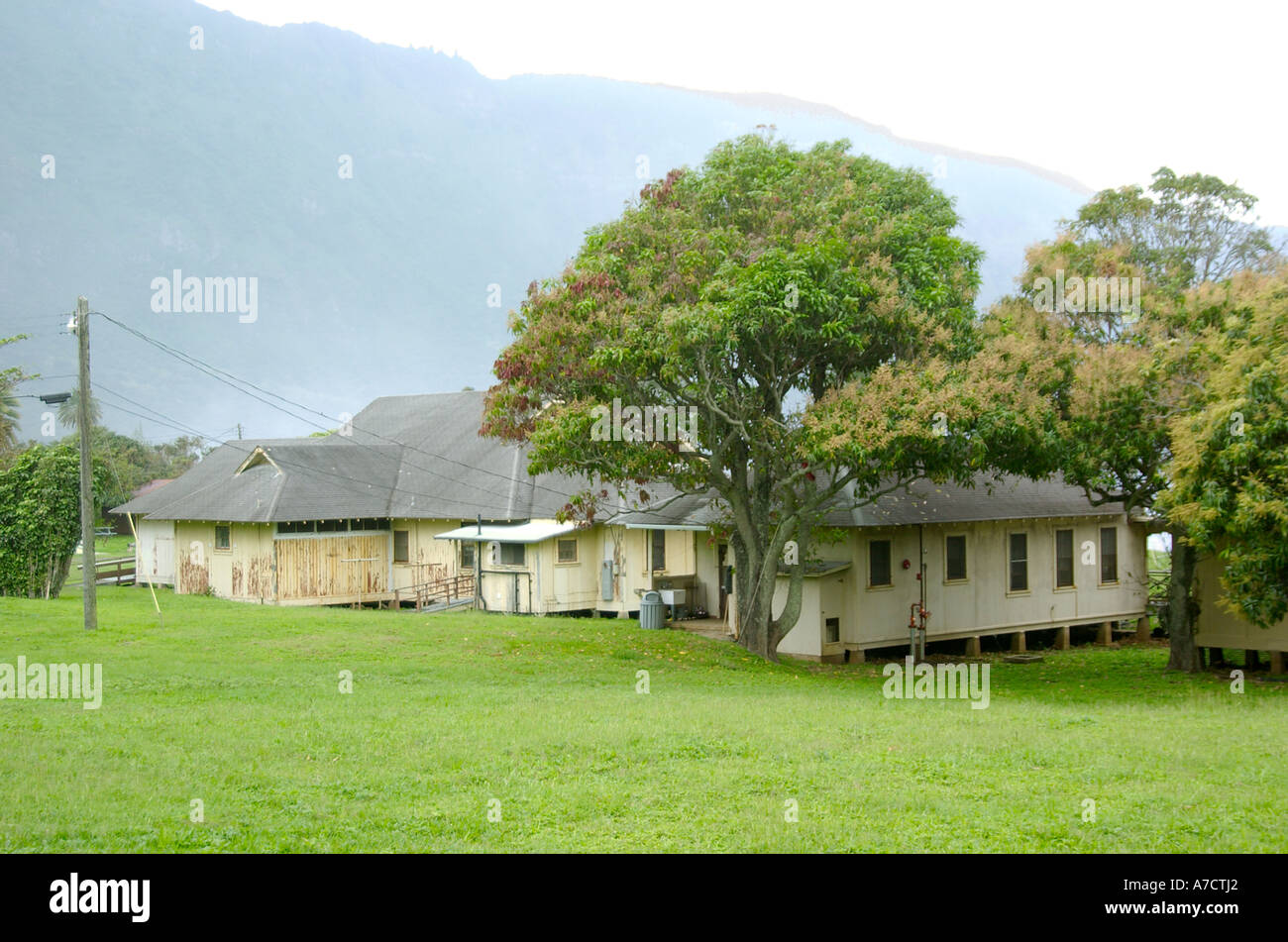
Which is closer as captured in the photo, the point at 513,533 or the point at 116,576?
the point at 513,533

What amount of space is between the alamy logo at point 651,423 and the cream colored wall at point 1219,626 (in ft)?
37.9

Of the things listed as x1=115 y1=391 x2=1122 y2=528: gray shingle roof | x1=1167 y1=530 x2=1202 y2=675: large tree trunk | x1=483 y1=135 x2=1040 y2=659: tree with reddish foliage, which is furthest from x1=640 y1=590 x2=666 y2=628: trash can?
x1=1167 y1=530 x2=1202 y2=675: large tree trunk

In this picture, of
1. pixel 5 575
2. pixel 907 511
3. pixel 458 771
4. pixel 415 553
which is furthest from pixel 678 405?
pixel 5 575

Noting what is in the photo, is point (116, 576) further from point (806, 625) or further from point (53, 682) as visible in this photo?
point (806, 625)

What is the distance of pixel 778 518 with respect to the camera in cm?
2441

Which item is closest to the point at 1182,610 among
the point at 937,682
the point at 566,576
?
the point at 937,682

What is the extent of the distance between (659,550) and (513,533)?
14.9ft

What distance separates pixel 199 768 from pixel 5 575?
2487 centimetres

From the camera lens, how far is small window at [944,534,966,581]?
2719 cm

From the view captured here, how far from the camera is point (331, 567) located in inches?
1417

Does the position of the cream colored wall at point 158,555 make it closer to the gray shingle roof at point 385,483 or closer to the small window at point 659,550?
the gray shingle roof at point 385,483

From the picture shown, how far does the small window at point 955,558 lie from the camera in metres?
27.2
